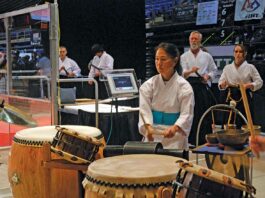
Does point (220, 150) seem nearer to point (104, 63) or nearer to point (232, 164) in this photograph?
point (232, 164)

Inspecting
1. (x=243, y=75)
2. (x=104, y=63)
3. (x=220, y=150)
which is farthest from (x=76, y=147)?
(x=104, y=63)

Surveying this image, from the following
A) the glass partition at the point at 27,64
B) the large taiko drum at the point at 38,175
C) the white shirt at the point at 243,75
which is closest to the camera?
the large taiko drum at the point at 38,175

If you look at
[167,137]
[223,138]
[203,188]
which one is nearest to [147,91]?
[167,137]

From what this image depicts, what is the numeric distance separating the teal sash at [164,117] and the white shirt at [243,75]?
7.98ft

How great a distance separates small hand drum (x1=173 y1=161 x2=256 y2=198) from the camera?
1.63 metres

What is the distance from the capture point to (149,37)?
8906 millimetres

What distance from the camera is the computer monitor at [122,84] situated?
490 centimetres

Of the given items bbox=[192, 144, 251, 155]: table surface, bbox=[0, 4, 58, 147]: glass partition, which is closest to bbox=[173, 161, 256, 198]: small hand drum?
bbox=[192, 144, 251, 155]: table surface

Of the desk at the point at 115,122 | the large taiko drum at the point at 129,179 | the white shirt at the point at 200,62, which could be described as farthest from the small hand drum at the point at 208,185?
the white shirt at the point at 200,62

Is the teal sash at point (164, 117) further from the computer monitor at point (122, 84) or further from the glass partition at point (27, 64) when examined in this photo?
the computer monitor at point (122, 84)

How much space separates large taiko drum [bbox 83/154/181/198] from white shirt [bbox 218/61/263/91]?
3.41m

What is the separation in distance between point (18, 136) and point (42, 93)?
2123 mm

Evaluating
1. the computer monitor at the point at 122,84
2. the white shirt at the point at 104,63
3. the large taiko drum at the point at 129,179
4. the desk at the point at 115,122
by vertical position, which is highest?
the white shirt at the point at 104,63

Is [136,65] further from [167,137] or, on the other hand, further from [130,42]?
[167,137]
